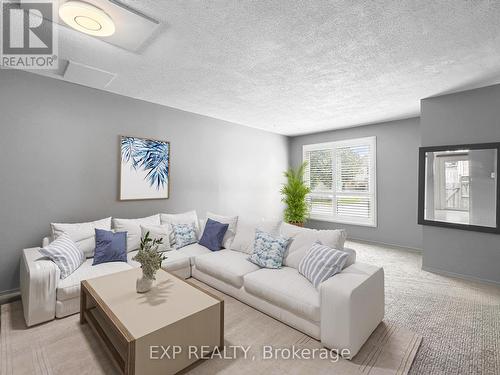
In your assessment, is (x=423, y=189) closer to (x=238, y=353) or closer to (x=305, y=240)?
(x=305, y=240)

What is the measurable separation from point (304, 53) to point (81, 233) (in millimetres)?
3379

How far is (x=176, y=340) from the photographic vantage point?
1726 mm

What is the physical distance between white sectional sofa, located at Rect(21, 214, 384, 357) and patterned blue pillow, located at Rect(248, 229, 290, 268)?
0.09 meters

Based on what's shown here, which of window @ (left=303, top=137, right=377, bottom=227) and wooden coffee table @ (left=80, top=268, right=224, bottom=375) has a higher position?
window @ (left=303, top=137, right=377, bottom=227)

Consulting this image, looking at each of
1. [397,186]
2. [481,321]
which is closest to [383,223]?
[397,186]

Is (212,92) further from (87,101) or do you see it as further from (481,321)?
(481,321)

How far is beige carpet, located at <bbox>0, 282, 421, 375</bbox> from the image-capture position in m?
1.79

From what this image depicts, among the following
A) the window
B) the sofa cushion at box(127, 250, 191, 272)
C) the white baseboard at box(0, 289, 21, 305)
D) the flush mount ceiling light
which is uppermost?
the flush mount ceiling light

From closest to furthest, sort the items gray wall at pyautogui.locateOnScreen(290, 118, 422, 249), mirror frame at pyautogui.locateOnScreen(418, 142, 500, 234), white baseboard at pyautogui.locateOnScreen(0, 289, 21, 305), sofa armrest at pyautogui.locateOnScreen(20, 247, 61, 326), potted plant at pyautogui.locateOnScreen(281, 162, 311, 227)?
sofa armrest at pyautogui.locateOnScreen(20, 247, 61, 326) < white baseboard at pyautogui.locateOnScreen(0, 289, 21, 305) < mirror frame at pyautogui.locateOnScreen(418, 142, 500, 234) < gray wall at pyautogui.locateOnScreen(290, 118, 422, 249) < potted plant at pyautogui.locateOnScreen(281, 162, 311, 227)

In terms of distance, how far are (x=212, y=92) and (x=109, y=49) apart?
1.43 meters

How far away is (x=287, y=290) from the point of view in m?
2.29

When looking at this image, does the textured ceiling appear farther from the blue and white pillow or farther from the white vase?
the white vase

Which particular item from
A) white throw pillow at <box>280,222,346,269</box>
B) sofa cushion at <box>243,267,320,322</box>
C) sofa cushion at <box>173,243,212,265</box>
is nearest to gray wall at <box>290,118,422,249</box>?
white throw pillow at <box>280,222,346,269</box>

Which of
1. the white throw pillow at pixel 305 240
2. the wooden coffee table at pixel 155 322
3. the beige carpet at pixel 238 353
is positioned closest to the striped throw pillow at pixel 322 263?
the white throw pillow at pixel 305 240
